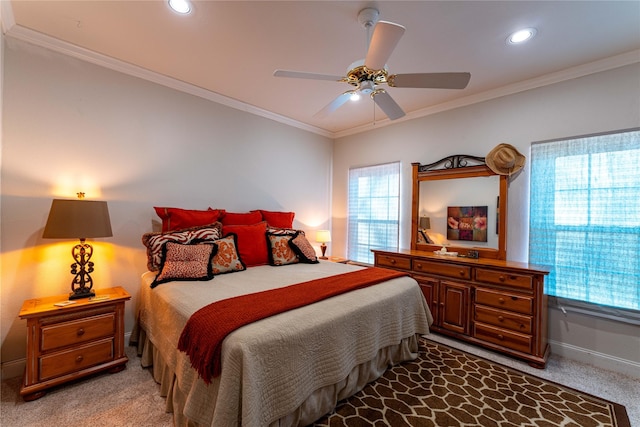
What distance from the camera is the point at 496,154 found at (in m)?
3.01

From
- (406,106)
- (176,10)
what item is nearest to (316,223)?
(406,106)

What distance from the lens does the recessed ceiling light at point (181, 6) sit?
1886 mm

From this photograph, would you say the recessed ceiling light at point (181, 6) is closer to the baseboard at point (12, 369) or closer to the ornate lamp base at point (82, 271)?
the ornate lamp base at point (82, 271)

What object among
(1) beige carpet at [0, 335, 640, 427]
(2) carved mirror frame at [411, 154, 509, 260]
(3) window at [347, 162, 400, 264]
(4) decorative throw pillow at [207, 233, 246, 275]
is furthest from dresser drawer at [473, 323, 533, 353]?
(4) decorative throw pillow at [207, 233, 246, 275]

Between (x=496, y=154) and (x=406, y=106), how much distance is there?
4.13ft

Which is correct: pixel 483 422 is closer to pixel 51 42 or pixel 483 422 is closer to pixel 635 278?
pixel 635 278

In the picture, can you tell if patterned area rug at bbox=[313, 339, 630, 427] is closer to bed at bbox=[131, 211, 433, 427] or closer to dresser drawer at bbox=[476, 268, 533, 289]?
bed at bbox=[131, 211, 433, 427]

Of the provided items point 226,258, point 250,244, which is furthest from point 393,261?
point 226,258

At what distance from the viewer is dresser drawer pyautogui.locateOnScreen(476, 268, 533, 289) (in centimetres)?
248

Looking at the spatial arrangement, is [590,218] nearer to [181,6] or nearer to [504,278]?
[504,278]

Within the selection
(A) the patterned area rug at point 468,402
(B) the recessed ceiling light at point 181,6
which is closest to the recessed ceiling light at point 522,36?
(B) the recessed ceiling light at point 181,6

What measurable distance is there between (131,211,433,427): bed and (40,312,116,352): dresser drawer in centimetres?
27

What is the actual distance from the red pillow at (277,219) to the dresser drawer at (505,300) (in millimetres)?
2361

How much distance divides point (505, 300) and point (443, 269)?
2.01 ft
